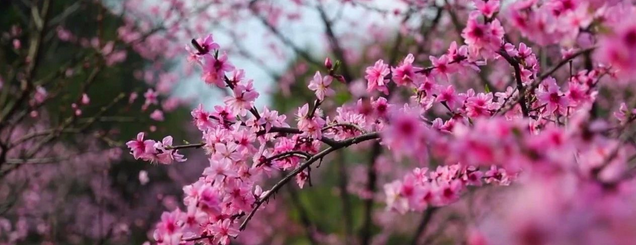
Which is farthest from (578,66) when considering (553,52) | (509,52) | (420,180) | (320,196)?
(320,196)

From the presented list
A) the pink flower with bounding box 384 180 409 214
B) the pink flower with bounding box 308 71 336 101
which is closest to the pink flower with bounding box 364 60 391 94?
the pink flower with bounding box 308 71 336 101

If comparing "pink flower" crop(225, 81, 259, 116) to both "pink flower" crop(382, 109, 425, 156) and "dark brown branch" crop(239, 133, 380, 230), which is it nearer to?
"dark brown branch" crop(239, 133, 380, 230)

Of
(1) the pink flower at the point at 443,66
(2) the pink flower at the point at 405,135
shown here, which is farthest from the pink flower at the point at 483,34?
(2) the pink flower at the point at 405,135

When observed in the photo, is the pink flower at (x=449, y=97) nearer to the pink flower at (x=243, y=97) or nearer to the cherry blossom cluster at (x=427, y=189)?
the cherry blossom cluster at (x=427, y=189)

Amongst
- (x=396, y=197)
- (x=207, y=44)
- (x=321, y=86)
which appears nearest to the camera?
(x=396, y=197)

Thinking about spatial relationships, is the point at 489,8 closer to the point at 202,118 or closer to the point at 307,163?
the point at 307,163

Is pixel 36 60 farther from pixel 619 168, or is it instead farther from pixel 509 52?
pixel 619 168

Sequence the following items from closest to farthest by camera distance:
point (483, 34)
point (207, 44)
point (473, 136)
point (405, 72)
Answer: point (473, 136) → point (483, 34) → point (207, 44) → point (405, 72)

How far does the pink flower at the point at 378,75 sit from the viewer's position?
2480mm

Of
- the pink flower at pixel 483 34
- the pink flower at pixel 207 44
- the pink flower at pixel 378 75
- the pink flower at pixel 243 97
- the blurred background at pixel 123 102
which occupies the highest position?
the blurred background at pixel 123 102

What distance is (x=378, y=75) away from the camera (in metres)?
2.50

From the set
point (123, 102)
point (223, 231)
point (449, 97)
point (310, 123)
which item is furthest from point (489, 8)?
point (123, 102)

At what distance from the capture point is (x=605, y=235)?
99cm

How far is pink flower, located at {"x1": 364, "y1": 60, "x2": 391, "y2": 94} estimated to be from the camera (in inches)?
97.7
